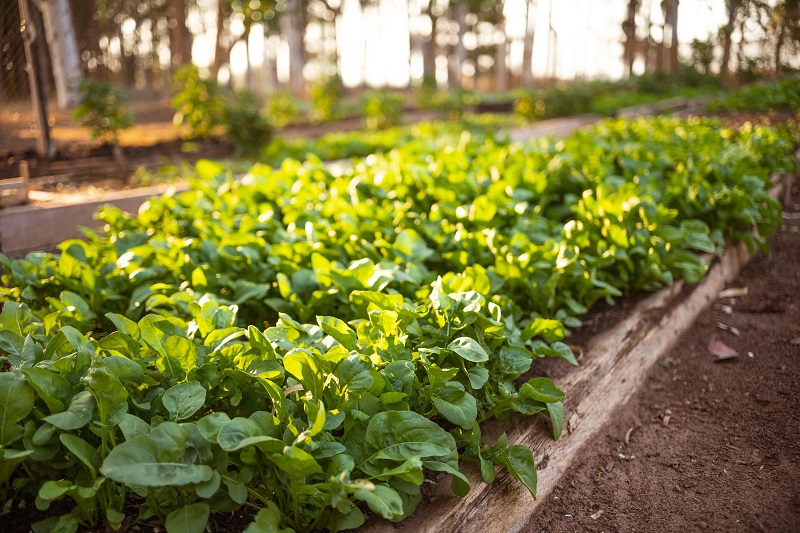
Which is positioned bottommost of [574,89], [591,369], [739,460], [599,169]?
[739,460]

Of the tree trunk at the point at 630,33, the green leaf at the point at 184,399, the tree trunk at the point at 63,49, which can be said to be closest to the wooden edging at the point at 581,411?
the green leaf at the point at 184,399

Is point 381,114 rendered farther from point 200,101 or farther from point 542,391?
point 542,391

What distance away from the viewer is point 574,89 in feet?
45.3

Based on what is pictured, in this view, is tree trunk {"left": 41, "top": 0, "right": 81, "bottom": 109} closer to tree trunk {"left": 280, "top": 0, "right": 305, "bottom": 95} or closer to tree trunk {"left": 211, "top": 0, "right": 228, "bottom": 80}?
tree trunk {"left": 211, "top": 0, "right": 228, "bottom": 80}

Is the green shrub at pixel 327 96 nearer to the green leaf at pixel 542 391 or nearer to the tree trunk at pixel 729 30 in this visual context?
the tree trunk at pixel 729 30

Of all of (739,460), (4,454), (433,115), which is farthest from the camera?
(433,115)

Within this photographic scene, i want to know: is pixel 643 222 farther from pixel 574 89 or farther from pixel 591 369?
pixel 574 89

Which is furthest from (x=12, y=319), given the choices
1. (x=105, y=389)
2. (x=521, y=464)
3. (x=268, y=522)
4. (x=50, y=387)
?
(x=521, y=464)

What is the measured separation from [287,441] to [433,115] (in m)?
13.9

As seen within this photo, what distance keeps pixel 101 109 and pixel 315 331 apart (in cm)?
575

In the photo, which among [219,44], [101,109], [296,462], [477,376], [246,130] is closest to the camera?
[296,462]

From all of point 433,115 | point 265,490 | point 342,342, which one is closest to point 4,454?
point 265,490

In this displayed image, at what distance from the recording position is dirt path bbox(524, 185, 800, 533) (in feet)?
6.16

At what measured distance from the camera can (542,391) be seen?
1.93 metres
